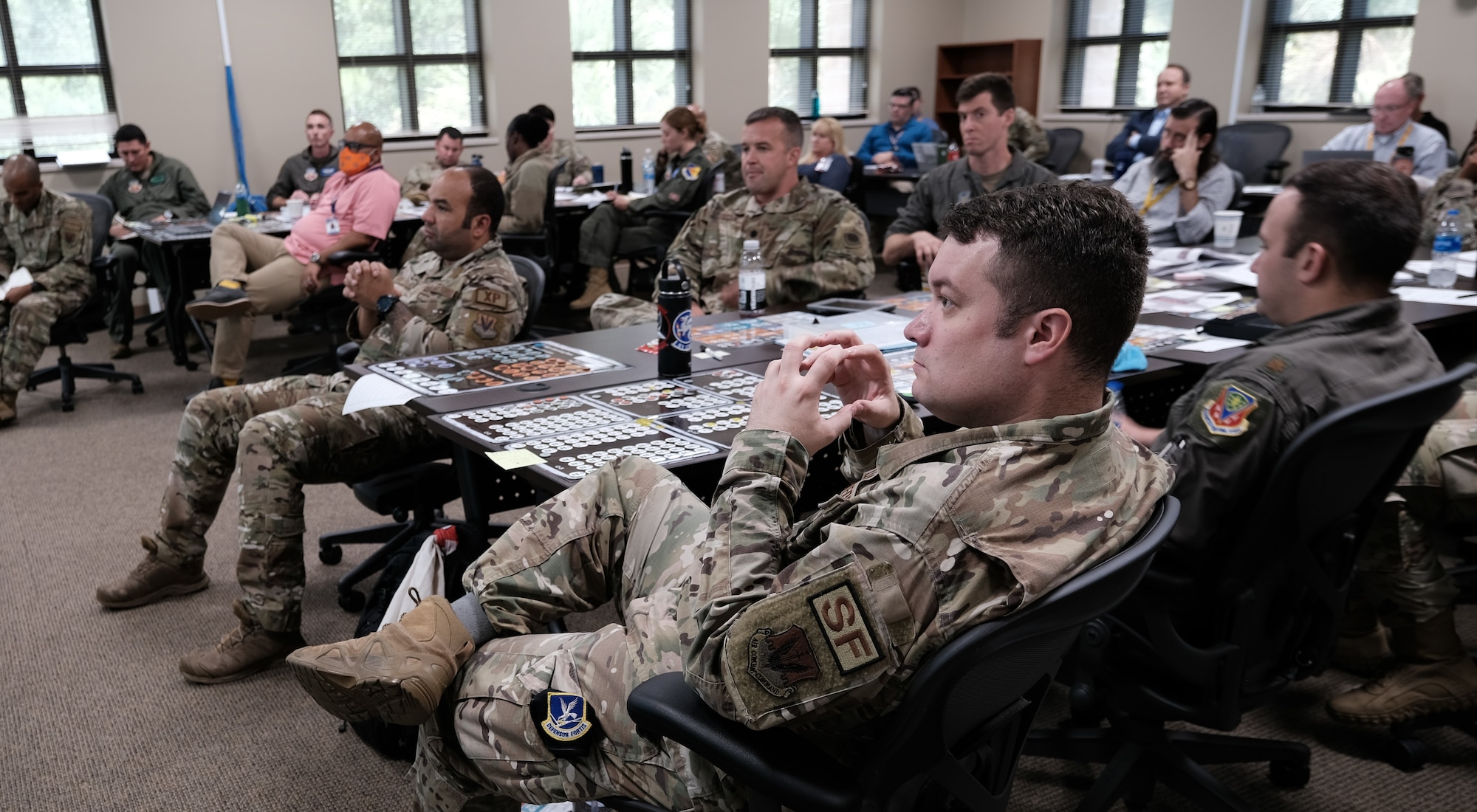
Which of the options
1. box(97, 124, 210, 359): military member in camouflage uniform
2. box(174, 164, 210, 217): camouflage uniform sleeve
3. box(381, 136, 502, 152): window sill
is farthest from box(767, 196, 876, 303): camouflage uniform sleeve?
box(381, 136, 502, 152): window sill

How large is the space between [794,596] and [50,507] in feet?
11.9

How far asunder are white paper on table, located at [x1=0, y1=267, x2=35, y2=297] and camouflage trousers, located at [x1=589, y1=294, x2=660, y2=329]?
9.81 ft

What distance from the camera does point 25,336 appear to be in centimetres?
474

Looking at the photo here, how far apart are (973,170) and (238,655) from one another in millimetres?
2966

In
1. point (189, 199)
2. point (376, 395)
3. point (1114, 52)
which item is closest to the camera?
point (376, 395)

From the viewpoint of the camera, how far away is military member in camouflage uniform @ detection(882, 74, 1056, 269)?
390cm

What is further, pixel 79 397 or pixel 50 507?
pixel 79 397

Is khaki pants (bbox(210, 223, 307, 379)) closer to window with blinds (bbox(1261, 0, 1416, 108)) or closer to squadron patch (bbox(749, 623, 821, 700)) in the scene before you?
squadron patch (bbox(749, 623, 821, 700))

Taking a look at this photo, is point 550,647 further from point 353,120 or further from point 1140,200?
point 353,120

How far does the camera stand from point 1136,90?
9719 mm

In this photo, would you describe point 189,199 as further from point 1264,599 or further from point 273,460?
point 1264,599

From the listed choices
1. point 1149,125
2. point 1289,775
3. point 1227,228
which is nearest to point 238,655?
point 1289,775

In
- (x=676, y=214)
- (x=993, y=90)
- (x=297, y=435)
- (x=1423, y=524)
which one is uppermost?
(x=993, y=90)

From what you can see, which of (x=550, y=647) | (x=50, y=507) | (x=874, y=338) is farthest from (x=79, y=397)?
(x=550, y=647)
